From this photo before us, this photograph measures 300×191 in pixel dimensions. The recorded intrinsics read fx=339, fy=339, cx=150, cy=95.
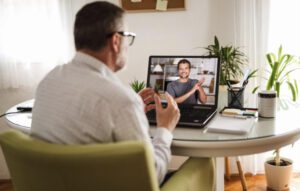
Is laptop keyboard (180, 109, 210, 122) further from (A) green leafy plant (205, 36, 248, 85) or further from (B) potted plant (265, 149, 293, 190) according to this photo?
(B) potted plant (265, 149, 293, 190)

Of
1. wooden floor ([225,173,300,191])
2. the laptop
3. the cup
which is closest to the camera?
the cup

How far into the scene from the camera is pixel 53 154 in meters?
0.89

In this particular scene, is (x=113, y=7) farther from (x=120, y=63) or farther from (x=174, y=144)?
(x=174, y=144)

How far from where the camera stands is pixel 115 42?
3.59 ft

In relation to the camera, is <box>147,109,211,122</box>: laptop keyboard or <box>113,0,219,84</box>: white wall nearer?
<box>147,109,211,122</box>: laptop keyboard

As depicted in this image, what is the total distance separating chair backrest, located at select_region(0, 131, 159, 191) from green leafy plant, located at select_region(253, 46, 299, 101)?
1614 millimetres

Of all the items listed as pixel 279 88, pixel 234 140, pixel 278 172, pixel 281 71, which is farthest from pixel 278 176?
pixel 234 140

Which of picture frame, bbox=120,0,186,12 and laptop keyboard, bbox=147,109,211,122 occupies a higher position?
picture frame, bbox=120,0,186,12

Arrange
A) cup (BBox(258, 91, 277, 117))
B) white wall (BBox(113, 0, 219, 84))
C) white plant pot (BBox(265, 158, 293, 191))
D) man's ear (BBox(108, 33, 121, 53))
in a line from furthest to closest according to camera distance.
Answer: white wall (BBox(113, 0, 219, 84))
white plant pot (BBox(265, 158, 293, 191))
cup (BBox(258, 91, 277, 117))
man's ear (BBox(108, 33, 121, 53))

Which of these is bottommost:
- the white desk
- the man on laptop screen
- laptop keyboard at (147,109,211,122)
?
the white desk

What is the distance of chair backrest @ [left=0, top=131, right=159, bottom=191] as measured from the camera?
0.87 metres

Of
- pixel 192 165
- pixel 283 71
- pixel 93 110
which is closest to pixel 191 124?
pixel 192 165

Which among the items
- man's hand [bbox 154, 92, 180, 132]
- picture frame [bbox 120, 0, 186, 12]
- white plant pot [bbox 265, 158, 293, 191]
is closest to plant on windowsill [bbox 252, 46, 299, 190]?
white plant pot [bbox 265, 158, 293, 191]

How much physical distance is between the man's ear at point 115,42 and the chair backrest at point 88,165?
0.35 meters
